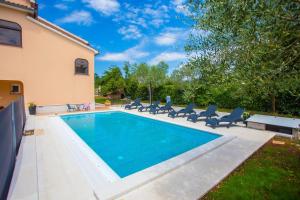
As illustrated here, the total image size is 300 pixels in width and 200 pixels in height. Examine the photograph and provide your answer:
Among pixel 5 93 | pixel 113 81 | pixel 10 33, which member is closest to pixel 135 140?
pixel 10 33

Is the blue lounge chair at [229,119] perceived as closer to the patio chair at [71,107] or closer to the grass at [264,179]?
the grass at [264,179]

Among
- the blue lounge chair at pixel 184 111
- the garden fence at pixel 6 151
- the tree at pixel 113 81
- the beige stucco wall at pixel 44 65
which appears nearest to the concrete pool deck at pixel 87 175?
the garden fence at pixel 6 151

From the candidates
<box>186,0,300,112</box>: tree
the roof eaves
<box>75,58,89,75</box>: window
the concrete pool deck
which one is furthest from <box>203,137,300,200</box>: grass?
the roof eaves

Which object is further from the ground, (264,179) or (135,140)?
(264,179)

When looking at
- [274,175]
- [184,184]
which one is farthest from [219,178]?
[274,175]

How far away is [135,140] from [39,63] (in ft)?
42.5

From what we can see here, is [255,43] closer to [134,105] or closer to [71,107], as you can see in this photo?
[134,105]

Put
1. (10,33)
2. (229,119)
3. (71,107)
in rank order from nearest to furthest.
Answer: (229,119)
(10,33)
(71,107)

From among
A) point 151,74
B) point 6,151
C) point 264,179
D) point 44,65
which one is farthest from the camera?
point 151,74

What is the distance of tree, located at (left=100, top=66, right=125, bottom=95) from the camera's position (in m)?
32.2

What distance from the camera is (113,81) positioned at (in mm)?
32531

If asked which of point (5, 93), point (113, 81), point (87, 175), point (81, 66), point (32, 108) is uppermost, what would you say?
point (81, 66)

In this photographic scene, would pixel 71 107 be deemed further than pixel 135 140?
Yes

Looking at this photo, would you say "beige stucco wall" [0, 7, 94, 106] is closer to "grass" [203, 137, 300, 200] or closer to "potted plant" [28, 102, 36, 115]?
"potted plant" [28, 102, 36, 115]
